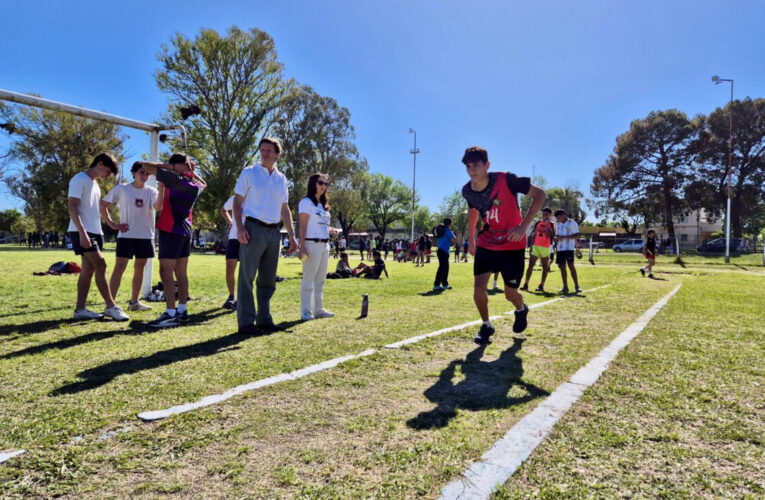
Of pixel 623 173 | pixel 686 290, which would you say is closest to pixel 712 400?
pixel 686 290

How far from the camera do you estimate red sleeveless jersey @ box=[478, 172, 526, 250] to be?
4.32m

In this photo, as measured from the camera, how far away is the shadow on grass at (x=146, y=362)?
2.73 metres

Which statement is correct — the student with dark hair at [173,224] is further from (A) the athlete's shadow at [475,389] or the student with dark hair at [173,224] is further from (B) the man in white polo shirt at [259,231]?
(A) the athlete's shadow at [475,389]

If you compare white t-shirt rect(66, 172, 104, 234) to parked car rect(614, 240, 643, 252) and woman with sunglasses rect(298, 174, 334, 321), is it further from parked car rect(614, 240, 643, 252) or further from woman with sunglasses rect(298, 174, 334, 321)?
parked car rect(614, 240, 643, 252)

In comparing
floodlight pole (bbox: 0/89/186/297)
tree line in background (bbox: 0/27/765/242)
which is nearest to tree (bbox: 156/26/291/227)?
tree line in background (bbox: 0/27/765/242)

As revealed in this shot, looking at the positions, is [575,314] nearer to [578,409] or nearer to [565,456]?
[578,409]

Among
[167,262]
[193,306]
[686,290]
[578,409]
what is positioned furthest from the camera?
[686,290]

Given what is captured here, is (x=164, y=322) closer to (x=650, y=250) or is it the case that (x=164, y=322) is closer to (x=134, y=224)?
(x=134, y=224)

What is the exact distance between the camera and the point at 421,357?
359 cm

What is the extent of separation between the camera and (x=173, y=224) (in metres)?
4.95

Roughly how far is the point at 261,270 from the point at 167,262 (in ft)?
4.03

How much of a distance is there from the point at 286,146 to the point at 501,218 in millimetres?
40670

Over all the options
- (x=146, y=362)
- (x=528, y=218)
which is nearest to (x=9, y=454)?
(x=146, y=362)

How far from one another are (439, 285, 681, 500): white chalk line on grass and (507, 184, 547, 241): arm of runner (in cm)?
142
